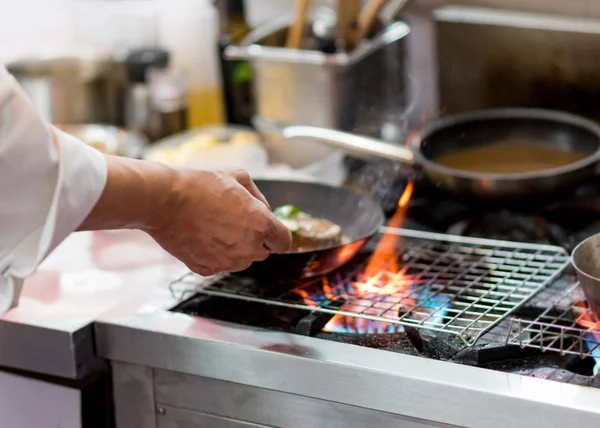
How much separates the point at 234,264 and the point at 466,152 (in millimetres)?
656

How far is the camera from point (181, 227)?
992 mm

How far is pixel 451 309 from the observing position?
112 cm

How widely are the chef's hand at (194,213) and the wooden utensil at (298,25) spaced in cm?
72

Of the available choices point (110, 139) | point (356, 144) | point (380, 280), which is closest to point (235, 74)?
point (110, 139)

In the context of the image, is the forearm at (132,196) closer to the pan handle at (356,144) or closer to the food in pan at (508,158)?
the pan handle at (356,144)

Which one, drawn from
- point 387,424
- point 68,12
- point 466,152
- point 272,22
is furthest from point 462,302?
point 68,12

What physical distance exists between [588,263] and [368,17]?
0.73 meters

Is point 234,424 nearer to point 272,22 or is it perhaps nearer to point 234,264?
point 234,264

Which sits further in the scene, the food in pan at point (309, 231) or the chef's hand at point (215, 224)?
the food in pan at point (309, 231)

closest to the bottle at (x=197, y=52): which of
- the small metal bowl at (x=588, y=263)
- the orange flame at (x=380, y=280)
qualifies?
the orange flame at (x=380, y=280)

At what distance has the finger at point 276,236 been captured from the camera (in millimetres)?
1031

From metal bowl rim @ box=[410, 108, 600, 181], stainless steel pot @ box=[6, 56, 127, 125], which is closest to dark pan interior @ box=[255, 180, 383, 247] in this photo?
metal bowl rim @ box=[410, 108, 600, 181]

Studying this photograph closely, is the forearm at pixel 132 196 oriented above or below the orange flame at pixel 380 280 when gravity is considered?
above

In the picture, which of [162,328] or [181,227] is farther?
[162,328]
